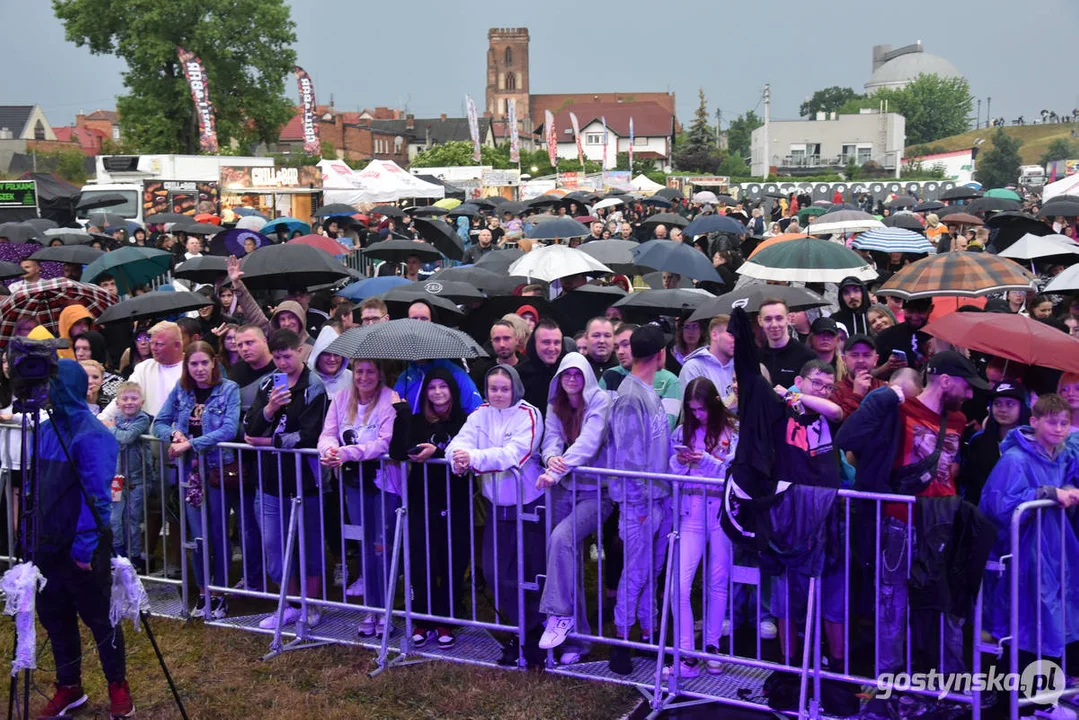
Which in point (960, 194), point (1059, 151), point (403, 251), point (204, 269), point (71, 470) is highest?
point (1059, 151)

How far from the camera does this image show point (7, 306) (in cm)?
923

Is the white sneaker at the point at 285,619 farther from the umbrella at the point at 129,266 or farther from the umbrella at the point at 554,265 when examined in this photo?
the umbrella at the point at 129,266

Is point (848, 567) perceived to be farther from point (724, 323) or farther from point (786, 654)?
point (724, 323)

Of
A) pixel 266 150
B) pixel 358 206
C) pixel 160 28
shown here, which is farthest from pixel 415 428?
pixel 266 150

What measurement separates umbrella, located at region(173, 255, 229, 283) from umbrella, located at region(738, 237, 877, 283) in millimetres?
5213

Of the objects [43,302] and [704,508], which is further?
[43,302]

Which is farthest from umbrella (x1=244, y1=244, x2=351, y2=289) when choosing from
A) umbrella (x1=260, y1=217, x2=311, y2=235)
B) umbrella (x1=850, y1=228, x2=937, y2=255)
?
umbrella (x1=260, y1=217, x2=311, y2=235)

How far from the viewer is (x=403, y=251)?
12688 mm

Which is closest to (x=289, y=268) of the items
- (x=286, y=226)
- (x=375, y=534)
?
(x=375, y=534)

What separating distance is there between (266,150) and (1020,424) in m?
66.7

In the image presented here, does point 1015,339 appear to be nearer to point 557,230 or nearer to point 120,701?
point 120,701

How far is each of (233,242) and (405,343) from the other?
8.33m

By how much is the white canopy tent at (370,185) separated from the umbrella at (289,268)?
17.8m

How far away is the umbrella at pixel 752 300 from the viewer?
7.23 meters
